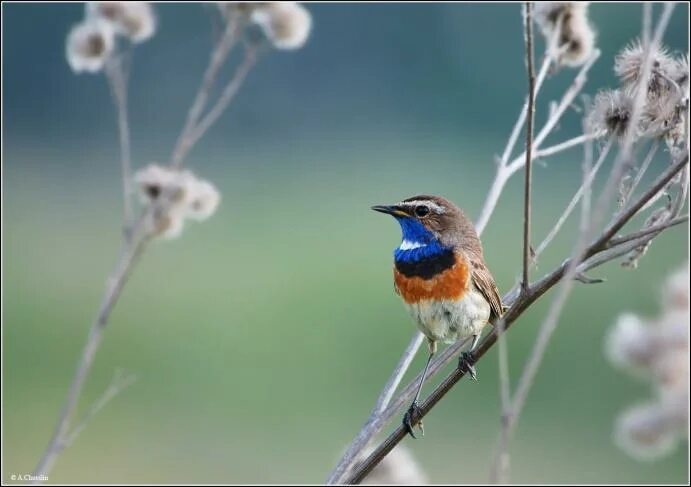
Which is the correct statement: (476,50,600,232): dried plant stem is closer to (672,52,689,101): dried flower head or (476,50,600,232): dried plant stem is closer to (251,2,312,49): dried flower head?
(672,52,689,101): dried flower head

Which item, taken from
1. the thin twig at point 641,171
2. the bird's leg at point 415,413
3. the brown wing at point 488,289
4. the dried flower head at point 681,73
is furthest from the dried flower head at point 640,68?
the bird's leg at point 415,413

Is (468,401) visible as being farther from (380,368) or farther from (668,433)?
(668,433)

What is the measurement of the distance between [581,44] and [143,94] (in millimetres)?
11016

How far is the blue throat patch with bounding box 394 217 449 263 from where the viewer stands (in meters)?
3.14

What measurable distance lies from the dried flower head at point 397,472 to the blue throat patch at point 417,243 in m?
0.55

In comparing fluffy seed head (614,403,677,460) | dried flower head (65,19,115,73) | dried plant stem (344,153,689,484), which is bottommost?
fluffy seed head (614,403,677,460)

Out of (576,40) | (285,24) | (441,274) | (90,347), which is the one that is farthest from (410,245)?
(90,347)

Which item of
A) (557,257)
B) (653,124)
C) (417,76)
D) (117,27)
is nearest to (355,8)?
(417,76)

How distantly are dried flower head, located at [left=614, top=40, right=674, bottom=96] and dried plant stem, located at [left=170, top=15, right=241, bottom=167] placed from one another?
104cm

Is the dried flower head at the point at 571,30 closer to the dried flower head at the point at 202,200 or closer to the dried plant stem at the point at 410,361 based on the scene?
the dried plant stem at the point at 410,361

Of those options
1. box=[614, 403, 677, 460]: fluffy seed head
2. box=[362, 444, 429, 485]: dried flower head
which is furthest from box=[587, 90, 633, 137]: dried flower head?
box=[362, 444, 429, 485]: dried flower head

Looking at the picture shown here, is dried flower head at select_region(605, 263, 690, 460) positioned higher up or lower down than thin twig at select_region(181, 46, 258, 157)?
lower down

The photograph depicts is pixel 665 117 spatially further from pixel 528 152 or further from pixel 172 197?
pixel 172 197

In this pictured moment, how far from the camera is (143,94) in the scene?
13.8m
